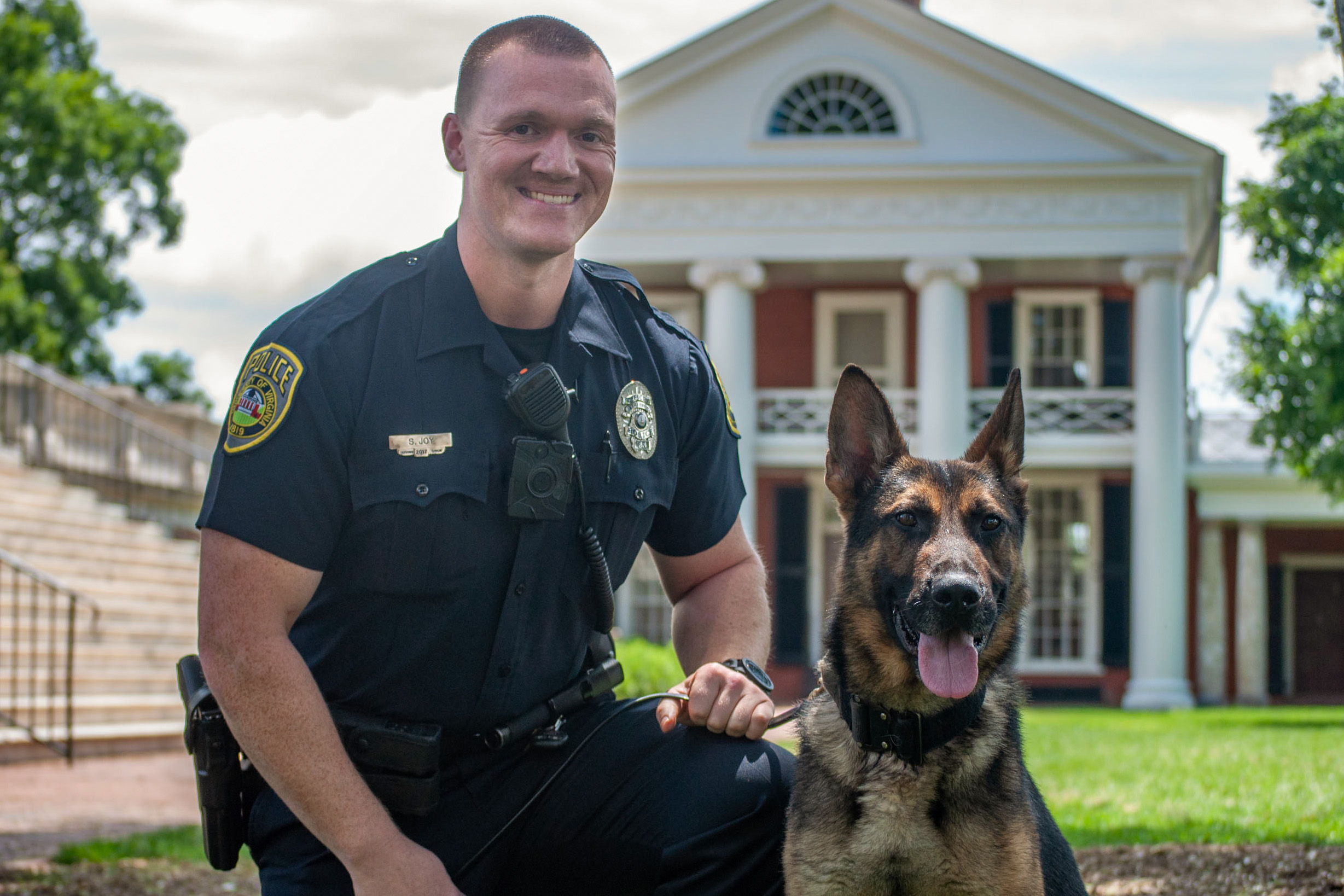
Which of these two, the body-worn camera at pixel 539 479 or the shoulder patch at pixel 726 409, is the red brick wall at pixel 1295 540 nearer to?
the shoulder patch at pixel 726 409

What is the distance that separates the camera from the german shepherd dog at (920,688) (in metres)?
3.21

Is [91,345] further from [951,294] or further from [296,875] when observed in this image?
[296,875]

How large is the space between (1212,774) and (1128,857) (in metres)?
4.03

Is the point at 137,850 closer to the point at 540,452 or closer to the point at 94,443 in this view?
the point at 540,452

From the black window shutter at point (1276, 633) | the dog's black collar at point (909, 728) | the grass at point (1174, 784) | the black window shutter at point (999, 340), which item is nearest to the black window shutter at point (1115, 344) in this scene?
the black window shutter at point (999, 340)

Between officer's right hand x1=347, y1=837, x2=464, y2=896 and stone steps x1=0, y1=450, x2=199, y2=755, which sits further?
stone steps x1=0, y1=450, x2=199, y2=755

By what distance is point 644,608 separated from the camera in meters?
24.6

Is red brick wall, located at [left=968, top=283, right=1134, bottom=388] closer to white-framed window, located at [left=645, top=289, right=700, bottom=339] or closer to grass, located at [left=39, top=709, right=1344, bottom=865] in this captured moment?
white-framed window, located at [left=645, top=289, right=700, bottom=339]

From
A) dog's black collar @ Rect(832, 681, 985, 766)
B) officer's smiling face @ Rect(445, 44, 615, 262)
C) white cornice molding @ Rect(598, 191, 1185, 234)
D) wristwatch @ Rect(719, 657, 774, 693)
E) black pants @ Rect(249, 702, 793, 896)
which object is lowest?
black pants @ Rect(249, 702, 793, 896)

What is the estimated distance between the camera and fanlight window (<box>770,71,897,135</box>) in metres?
23.3

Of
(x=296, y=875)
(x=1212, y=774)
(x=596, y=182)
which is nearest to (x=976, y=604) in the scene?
(x=596, y=182)

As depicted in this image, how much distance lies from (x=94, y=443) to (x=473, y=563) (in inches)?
701

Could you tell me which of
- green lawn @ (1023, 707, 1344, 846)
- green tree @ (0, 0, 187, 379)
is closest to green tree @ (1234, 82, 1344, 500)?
green lawn @ (1023, 707, 1344, 846)

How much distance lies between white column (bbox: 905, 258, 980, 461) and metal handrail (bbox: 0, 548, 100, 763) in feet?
43.2
